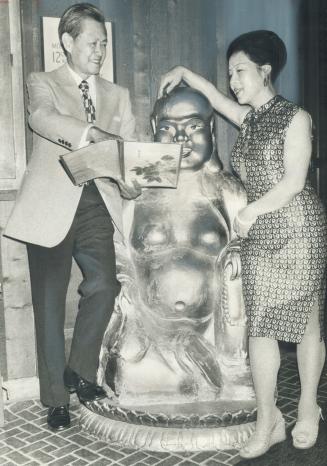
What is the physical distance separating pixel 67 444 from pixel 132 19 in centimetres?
231

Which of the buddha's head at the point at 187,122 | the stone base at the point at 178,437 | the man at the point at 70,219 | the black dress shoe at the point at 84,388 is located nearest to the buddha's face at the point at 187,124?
the buddha's head at the point at 187,122

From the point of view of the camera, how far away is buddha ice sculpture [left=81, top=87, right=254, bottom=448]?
2.66 meters

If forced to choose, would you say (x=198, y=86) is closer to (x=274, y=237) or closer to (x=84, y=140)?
(x=84, y=140)

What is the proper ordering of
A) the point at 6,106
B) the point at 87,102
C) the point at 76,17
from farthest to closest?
the point at 6,106, the point at 87,102, the point at 76,17

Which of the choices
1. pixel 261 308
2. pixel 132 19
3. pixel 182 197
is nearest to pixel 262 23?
pixel 132 19

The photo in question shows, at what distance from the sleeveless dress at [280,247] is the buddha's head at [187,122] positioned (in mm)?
462

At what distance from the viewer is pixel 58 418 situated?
2.79m

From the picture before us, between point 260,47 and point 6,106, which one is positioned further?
point 6,106

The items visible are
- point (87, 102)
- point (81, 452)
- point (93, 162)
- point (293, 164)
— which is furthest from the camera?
point (87, 102)

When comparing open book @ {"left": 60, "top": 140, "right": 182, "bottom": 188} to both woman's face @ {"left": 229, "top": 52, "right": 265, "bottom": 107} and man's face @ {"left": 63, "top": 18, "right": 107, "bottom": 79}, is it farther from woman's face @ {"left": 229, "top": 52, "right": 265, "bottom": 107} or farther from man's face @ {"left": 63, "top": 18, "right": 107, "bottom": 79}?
man's face @ {"left": 63, "top": 18, "right": 107, "bottom": 79}

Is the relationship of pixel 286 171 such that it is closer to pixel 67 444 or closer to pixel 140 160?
pixel 140 160

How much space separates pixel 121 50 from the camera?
3348 millimetres

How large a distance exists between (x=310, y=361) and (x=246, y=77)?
1.22 meters

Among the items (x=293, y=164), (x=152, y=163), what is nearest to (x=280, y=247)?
(x=293, y=164)
